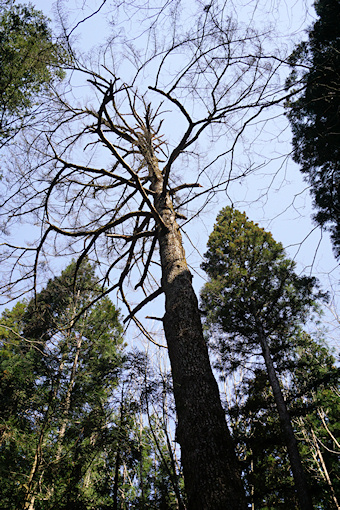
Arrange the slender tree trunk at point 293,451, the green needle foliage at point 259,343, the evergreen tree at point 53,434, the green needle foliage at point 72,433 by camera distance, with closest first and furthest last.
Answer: the green needle foliage at point 72,433 → the evergreen tree at point 53,434 → the slender tree trunk at point 293,451 → the green needle foliage at point 259,343

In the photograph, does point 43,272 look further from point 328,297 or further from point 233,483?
point 328,297

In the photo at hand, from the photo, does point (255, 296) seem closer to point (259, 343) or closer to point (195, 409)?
point (259, 343)

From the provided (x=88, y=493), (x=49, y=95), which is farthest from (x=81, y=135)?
→ (x=88, y=493)

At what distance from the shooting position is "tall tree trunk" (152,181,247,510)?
1.47 meters

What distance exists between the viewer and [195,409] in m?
1.83

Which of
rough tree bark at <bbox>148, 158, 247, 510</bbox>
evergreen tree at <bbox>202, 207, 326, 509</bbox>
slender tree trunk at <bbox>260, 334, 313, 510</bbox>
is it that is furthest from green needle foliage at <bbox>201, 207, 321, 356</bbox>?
rough tree bark at <bbox>148, 158, 247, 510</bbox>

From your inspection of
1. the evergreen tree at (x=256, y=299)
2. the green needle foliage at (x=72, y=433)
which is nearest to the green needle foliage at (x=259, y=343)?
the evergreen tree at (x=256, y=299)

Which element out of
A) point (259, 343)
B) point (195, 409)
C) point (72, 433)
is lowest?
point (195, 409)

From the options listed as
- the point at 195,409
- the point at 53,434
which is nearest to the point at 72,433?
the point at 53,434

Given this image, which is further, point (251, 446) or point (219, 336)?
point (219, 336)

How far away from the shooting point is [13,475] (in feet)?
13.2

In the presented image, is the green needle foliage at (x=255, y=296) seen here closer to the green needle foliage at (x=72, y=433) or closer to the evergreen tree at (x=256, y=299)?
the evergreen tree at (x=256, y=299)

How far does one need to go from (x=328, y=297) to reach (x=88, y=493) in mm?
7671

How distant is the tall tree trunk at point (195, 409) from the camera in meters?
1.47
